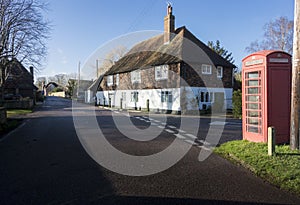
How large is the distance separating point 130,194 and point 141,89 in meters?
27.2

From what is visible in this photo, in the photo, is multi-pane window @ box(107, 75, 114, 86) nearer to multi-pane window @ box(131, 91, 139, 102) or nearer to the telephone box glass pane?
multi-pane window @ box(131, 91, 139, 102)

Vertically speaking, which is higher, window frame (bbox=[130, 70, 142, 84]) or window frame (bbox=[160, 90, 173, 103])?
window frame (bbox=[130, 70, 142, 84])

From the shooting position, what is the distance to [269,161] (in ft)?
18.4

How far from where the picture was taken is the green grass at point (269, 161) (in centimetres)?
465

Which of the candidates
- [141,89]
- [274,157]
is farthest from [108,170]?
[141,89]

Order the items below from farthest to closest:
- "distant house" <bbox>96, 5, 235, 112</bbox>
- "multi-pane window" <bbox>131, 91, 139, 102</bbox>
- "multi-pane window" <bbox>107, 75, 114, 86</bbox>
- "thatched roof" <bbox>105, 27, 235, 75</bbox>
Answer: "multi-pane window" <bbox>107, 75, 114, 86</bbox>
"multi-pane window" <bbox>131, 91, 139, 102</bbox>
"thatched roof" <bbox>105, 27, 235, 75</bbox>
"distant house" <bbox>96, 5, 235, 112</bbox>

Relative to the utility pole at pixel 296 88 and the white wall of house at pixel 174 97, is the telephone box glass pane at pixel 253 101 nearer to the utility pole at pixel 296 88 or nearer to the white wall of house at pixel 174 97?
the utility pole at pixel 296 88

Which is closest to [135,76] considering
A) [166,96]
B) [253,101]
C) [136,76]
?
[136,76]

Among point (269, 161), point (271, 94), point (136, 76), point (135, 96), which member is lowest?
point (269, 161)

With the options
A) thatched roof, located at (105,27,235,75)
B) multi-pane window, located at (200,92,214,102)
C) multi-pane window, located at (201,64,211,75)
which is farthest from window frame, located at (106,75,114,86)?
multi-pane window, located at (200,92,214,102)

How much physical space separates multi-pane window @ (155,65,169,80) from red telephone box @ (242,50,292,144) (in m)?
18.9

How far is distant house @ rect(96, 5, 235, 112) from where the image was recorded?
25.1 m

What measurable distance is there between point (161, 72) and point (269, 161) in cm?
2244

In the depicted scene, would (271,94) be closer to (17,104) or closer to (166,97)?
(166,97)
